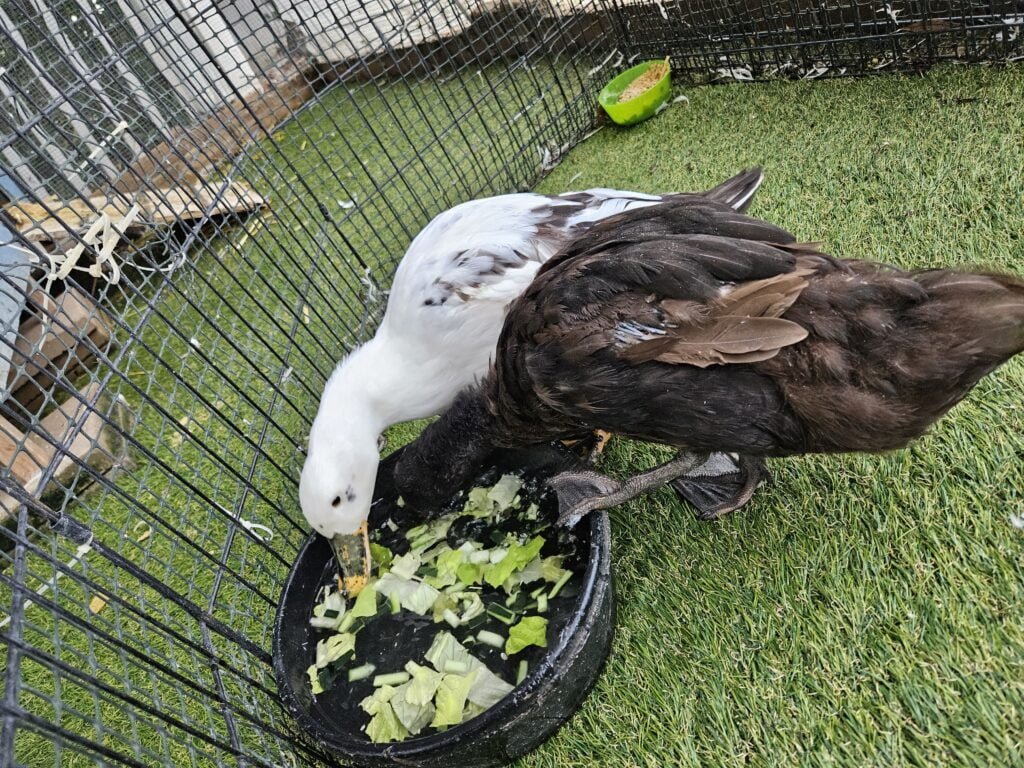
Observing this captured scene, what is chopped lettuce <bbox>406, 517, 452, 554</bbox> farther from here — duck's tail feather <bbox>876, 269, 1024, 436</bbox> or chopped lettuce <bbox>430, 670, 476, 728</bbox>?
duck's tail feather <bbox>876, 269, 1024, 436</bbox>

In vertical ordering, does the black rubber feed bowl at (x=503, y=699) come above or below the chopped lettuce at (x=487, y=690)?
above

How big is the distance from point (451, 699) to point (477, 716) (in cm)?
22

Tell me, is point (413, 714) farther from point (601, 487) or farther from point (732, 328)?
point (732, 328)

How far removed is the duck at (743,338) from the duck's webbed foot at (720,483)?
200 mm

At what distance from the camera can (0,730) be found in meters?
1.12

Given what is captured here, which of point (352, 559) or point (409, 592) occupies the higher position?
point (352, 559)

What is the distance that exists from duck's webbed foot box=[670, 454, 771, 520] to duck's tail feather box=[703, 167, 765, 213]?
2.75 feet

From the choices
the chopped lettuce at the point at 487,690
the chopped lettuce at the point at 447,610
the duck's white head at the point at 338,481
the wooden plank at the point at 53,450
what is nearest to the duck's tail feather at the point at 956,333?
the chopped lettuce at the point at 447,610

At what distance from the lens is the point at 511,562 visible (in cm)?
209

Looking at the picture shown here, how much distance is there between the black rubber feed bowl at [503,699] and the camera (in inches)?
61.7

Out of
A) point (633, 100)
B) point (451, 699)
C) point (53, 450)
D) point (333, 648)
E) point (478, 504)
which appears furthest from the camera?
point (633, 100)

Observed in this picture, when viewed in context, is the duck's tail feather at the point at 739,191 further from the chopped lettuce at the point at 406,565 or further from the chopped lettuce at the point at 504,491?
the chopped lettuce at the point at 406,565

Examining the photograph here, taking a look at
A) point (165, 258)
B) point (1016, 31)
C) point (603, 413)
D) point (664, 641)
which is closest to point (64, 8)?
point (165, 258)

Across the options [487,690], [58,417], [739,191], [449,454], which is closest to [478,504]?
[449,454]
